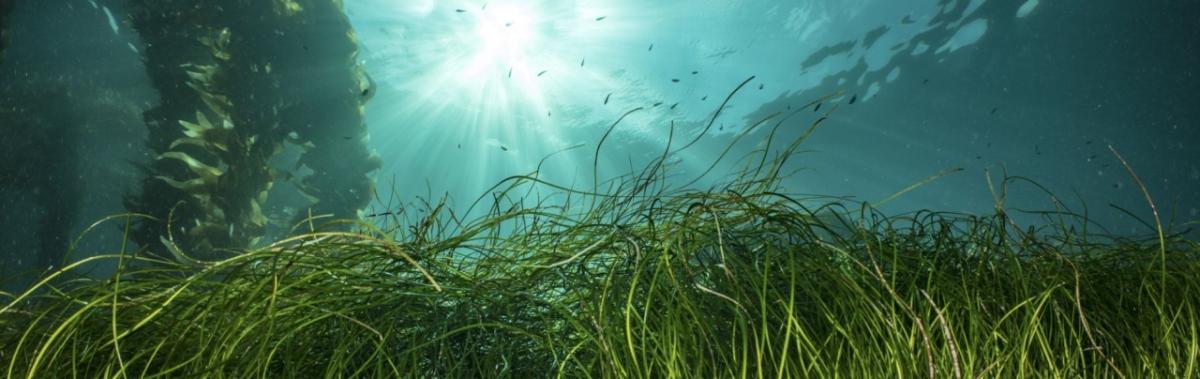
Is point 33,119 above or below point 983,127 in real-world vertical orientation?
above

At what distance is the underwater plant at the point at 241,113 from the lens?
24.8 feet

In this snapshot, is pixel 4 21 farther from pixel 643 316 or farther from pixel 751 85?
pixel 751 85

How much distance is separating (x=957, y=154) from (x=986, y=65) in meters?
7.43

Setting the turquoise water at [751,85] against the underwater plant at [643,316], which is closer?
the underwater plant at [643,316]

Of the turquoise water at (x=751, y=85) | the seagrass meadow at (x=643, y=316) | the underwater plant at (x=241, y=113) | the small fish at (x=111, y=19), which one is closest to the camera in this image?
the seagrass meadow at (x=643, y=316)

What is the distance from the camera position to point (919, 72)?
21109mm

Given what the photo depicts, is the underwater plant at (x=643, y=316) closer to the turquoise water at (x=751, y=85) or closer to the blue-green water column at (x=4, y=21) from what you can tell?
the blue-green water column at (x=4, y=21)

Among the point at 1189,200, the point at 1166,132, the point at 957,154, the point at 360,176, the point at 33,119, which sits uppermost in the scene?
the point at 33,119

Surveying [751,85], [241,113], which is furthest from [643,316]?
[751,85]

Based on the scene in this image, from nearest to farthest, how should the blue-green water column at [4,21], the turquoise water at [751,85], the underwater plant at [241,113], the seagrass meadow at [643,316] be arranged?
the seagrass meadow at [643,316]
the blue-green water column at [4,21]
the underwater plant at [241,113]
the turquoise water at [751,85]

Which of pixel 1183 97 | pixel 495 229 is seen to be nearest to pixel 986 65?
pixel 1183 97

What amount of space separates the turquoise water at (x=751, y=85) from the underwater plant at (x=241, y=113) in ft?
1.15

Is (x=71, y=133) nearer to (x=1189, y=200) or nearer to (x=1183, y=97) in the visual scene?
(x=1183, y=97)

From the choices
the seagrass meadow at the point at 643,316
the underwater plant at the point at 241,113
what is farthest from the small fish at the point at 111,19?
the seagrass meadow at the point at 643,316
